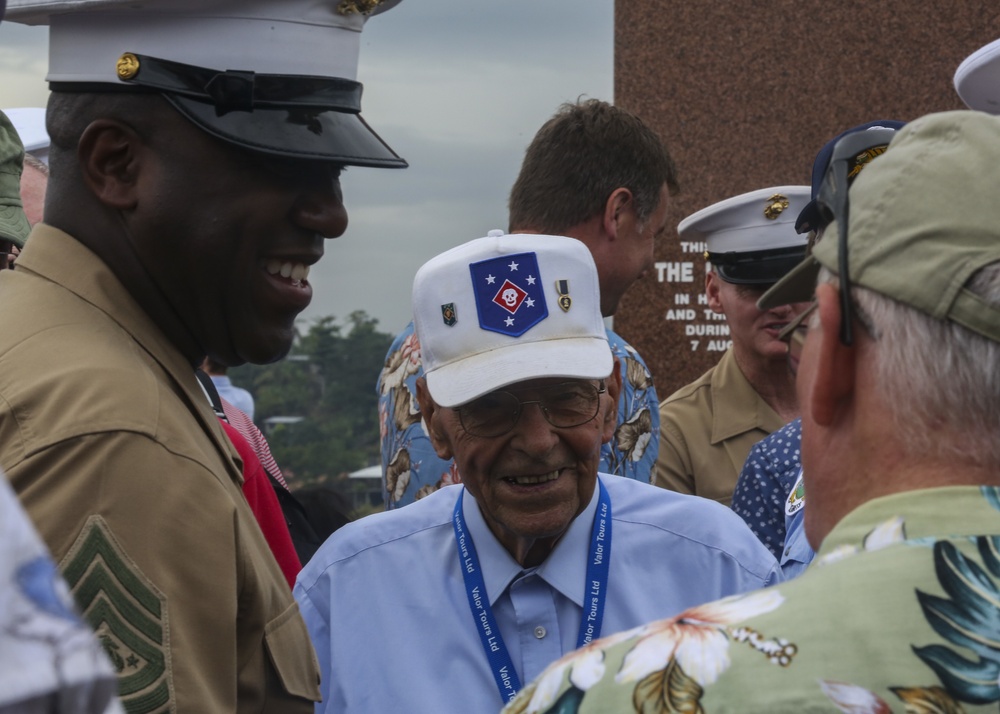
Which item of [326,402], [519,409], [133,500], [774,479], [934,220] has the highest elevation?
[934,220]

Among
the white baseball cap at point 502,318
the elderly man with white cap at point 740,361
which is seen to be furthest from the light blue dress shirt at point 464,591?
the elderly man with white cap at point 740,361

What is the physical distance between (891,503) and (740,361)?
10.7 ft

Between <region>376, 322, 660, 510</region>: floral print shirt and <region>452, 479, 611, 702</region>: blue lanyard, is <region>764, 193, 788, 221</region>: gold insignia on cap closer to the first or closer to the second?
<region>376, 322, 660, 510</region>: floral print shirt

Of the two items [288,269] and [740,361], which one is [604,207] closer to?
[740,361]

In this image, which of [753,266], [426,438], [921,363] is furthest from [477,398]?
[753,266]

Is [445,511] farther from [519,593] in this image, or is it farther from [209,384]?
[209,384]

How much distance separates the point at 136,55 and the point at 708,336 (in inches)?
192

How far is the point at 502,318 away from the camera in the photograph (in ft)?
8.61

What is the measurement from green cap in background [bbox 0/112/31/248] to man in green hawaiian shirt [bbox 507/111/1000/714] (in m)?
2.41

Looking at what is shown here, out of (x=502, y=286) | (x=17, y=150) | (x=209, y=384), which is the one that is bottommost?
(x=209, y=384)

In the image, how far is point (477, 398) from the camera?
259 cm

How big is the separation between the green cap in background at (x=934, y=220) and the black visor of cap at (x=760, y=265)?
3105mm

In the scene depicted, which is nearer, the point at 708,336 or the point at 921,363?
the point at 921,363

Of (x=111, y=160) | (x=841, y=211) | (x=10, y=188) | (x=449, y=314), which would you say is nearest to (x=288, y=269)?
(x=111, y=160)
